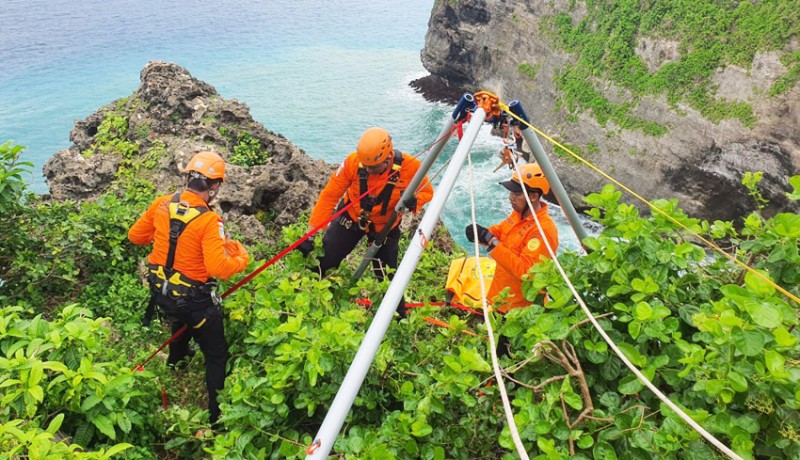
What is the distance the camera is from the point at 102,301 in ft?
20.5

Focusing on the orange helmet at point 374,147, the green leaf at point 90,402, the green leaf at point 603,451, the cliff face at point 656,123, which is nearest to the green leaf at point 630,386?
the green leaf at point 603,451

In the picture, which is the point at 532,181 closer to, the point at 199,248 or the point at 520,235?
the point at 520,235

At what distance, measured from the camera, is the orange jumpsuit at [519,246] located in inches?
177

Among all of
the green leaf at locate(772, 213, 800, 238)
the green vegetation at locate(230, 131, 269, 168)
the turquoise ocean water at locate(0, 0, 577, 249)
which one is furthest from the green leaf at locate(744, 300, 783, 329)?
the turquoise ocean water at locate(0, 0, 577, 249)

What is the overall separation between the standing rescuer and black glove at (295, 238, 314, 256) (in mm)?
1725

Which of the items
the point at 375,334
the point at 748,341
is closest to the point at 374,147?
the point at 375,334

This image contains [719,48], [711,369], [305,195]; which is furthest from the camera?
[719,48]

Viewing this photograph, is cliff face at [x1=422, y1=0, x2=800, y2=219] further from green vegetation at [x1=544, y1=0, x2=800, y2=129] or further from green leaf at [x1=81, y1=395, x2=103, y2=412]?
green leaf at [x1=81, y1=395, x2=103, y2=412]

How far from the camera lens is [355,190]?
559cm

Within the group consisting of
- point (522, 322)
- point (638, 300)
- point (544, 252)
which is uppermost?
point (638, 300)

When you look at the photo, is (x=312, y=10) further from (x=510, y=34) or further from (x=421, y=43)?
(x=510, y=34)

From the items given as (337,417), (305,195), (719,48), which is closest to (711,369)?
(337,417)

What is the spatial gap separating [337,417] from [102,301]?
5.63m

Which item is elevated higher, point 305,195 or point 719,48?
point 719,48
